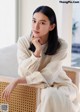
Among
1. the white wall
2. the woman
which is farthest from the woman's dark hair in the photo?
the white wall

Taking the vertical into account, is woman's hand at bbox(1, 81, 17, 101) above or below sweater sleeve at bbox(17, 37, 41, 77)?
below

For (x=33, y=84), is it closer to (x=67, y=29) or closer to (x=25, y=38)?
(x=25, y=38)

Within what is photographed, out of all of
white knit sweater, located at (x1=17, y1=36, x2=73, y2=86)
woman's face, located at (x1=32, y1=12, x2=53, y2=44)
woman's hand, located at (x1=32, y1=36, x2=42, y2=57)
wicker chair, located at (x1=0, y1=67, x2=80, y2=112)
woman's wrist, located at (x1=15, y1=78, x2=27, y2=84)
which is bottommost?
wicker chair, located at (x1=0, y1=67, x2=80, y2=112)

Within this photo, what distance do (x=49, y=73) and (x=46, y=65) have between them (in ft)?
0.25

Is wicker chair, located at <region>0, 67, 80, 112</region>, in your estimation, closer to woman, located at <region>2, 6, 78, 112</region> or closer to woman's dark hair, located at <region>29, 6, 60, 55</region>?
woman, located at <region>2, 6, 78, 112</region>

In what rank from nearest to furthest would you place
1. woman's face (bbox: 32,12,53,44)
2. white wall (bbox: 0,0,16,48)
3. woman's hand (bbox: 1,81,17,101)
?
woman's hand (bbox: 1,81,17,101), woman's face (bbox: 32,12,53,44), white wall (bbox: 0,0,16,48)

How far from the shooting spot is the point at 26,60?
1718mm

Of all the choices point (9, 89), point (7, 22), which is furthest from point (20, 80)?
point (7, 22)

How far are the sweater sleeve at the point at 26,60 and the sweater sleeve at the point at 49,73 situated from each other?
0.05 m

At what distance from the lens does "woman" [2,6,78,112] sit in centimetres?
162

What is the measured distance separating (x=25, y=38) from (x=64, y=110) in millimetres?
566

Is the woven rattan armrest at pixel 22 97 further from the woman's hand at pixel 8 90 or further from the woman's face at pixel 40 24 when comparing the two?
the woman's face at pixel 40 24

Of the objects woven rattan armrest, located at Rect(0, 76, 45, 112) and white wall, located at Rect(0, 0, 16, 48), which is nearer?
woven rattan armrest, located at Rect(0, 76, 45, 112)

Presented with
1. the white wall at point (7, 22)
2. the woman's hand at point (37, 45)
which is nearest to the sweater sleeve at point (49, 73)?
the woman's hand at point (37, 45)
